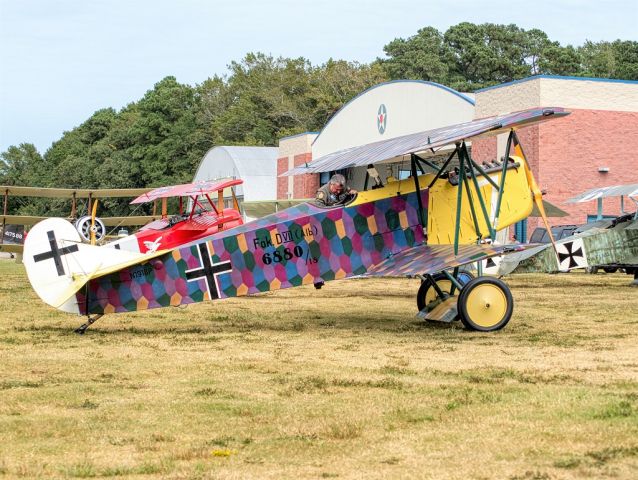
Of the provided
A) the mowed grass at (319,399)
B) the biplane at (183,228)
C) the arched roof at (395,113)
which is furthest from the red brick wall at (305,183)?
the mowed grass at (319,399)

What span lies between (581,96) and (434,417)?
91.0 feet

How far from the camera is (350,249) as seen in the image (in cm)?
1154

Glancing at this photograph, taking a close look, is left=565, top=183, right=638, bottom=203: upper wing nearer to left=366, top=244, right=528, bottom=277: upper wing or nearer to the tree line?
left=366, top=244, right=528, bottom=277: upper wing

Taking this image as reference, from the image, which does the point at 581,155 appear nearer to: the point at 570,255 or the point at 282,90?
the point at 570,255

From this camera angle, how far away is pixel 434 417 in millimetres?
5992

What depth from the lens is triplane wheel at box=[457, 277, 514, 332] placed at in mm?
10906

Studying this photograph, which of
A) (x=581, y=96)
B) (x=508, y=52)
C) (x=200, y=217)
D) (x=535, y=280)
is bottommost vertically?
(x=535, y=280)

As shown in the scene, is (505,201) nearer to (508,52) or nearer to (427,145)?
(427,145)

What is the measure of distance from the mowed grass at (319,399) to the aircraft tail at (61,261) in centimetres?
59

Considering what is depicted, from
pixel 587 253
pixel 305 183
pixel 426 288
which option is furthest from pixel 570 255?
pixel 305 183

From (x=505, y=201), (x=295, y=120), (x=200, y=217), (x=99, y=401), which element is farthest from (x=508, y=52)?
(x=99, y=401)

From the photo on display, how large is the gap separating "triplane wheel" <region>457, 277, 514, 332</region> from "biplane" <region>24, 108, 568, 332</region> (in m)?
0.01

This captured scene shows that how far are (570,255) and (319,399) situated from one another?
445 inches

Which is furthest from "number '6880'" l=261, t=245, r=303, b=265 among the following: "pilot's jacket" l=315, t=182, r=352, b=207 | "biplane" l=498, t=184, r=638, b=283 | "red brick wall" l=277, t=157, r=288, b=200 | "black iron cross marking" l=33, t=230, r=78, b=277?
"red brick wall" l=277, t=157, r=288, b=200
